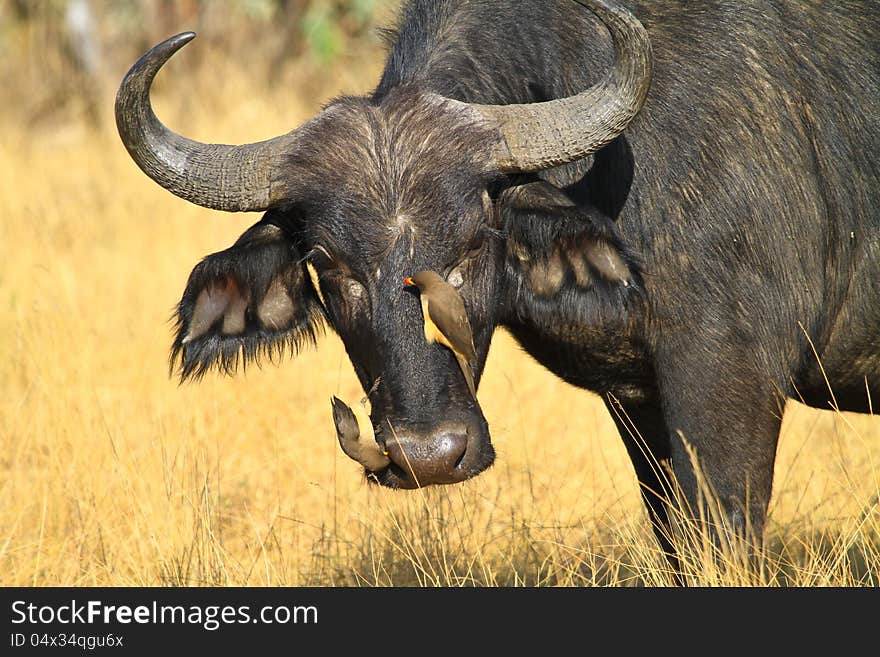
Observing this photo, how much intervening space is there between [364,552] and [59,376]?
8.55 ft

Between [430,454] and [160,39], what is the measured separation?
39.1ft

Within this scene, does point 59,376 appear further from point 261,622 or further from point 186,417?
point 261,622

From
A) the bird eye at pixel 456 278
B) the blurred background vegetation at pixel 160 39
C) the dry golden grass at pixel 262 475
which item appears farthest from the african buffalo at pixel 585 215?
the blurred background vegetation at pixel 160 39

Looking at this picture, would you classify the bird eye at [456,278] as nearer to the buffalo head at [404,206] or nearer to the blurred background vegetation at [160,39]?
the buffalo head at [404,206]

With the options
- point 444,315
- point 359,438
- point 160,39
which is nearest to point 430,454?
point 359,438

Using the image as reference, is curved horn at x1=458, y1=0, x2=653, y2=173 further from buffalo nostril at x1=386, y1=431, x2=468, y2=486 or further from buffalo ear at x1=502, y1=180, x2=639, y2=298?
buffalo nostril at x1=386, y1=431, x2=468, y2=486

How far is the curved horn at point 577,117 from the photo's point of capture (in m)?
3.82

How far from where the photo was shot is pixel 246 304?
437 centimetres

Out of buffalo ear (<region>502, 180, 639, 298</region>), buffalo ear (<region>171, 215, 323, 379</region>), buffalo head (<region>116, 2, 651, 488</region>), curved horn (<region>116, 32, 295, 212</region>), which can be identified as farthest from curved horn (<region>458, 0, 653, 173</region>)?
buffalo ear (<region>171, 215, 323, 379</region>)

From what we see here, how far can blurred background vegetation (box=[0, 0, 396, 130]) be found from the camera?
1394cm

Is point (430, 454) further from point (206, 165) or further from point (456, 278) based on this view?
point (206, 165)

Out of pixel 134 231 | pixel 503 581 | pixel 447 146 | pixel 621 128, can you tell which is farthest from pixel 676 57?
pixel 134 231

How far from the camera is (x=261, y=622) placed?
3828mm

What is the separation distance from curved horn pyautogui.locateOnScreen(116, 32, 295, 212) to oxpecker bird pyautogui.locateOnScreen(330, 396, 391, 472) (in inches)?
30.5
